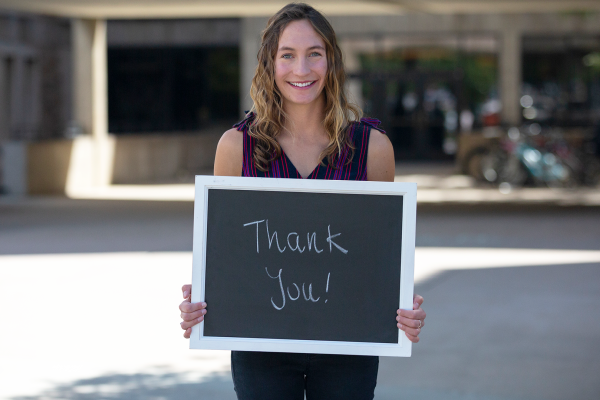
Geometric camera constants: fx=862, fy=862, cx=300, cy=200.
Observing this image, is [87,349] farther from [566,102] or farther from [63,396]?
[566,102]

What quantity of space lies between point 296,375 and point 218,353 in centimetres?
339

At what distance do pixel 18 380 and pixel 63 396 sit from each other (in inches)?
18.0

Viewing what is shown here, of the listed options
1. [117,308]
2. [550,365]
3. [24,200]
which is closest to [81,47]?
[24,200]

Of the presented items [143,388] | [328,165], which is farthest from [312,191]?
[143,388]

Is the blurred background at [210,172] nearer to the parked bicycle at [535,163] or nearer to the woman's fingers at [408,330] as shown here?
the parked bicycle at [535,163]

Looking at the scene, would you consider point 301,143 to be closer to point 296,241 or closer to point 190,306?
point 296,241

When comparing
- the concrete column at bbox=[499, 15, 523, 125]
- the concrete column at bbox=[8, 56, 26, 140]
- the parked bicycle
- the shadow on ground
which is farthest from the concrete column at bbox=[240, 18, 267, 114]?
the shadow on ground

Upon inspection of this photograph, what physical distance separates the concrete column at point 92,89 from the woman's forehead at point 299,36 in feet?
55.3

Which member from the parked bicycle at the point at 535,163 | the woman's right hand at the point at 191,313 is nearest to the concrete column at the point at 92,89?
the parked bicycle at the point at 535,163

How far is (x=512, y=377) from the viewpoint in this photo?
522cm

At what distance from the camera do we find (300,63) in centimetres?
258

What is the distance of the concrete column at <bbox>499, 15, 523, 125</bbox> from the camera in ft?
79.8

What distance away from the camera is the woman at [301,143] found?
2570 millimetres

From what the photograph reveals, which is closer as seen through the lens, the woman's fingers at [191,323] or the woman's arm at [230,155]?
the woman's fingers at [191,323]
